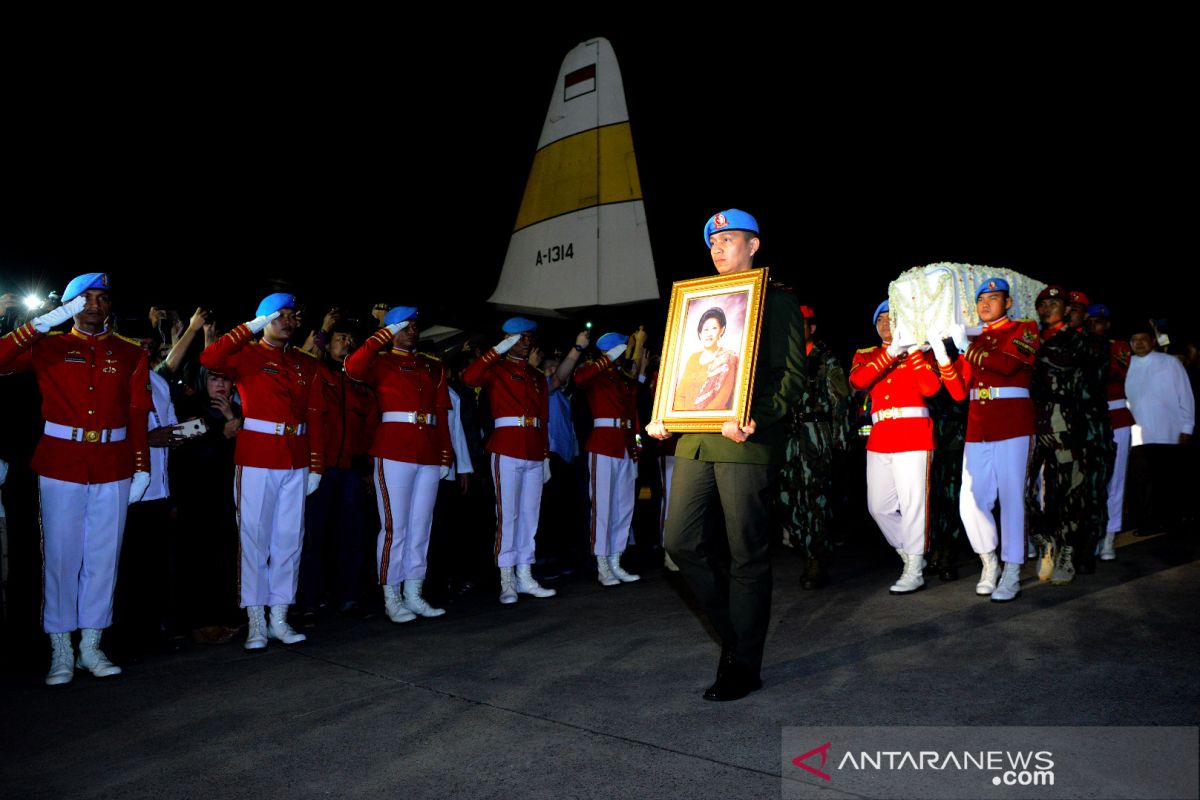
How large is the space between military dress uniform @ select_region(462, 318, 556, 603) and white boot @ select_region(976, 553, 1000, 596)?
305 cm

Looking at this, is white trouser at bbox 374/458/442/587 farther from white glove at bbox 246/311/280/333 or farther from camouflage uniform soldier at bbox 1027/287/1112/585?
camouflage uniform soldier at bbox 1027/287/1112/585

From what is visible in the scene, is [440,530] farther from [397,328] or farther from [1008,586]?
[1008,586]

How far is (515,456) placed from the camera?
6.58 m

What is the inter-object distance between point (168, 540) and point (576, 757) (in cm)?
355

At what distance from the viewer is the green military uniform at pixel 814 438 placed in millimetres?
6723

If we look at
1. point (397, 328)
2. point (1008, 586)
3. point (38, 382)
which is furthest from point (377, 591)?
point (1008, 586)

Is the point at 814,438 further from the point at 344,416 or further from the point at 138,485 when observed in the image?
the point at 138,485

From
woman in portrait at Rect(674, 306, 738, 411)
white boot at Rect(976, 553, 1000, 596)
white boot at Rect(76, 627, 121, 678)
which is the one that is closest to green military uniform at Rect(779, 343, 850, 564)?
white boot at Rect(976, 553, 1000, 596)

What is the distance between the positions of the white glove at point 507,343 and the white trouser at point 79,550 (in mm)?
2654

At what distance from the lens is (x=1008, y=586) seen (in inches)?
217

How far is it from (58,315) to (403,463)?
7.39 ft

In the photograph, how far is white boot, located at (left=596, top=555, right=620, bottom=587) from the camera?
6.97 metres

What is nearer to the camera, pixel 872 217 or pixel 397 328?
pixel 397 328

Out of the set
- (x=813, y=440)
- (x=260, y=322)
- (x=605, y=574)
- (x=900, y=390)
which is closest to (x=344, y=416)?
(x=260, y=322)
